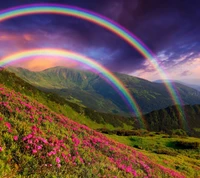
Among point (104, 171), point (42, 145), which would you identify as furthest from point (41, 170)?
point (104, 171)

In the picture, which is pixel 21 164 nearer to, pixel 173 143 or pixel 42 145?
pixel 42 145

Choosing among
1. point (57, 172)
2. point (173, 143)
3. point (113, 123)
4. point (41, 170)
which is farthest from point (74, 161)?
point (113, 123)

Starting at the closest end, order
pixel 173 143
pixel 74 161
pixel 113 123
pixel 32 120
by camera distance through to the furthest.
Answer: pixel 74 161 < pixel 32 120 < pixel 173 143 < pixel 113 123

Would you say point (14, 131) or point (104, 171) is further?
point (104, 171)

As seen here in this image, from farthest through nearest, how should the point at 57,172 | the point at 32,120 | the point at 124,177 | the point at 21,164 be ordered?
the point at 32,120
the point at 124,177
the point at 57,172
the point at 21,164

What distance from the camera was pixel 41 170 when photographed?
7.51 m

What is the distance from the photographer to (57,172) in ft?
26.4

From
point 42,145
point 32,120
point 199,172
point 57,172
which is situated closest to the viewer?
point 57,172

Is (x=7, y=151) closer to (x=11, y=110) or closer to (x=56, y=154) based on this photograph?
(x=56, y=154)

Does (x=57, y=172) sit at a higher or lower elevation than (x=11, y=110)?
lower

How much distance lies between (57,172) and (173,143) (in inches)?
2097

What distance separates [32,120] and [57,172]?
18.4 ft

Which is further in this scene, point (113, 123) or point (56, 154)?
point (113, 123)

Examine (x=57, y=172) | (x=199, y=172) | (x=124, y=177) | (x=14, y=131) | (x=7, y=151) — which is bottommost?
(x=199, y=172)
